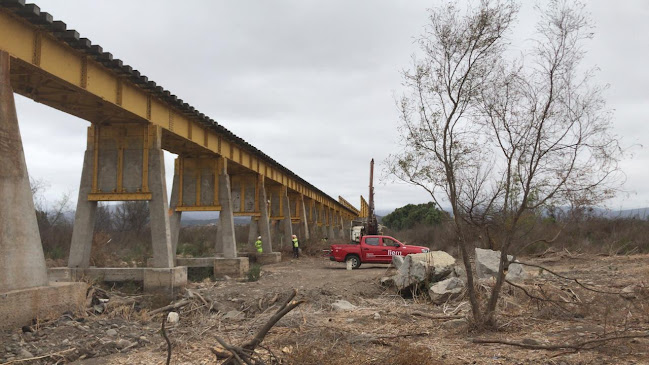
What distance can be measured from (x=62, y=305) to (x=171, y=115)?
902 centimetres

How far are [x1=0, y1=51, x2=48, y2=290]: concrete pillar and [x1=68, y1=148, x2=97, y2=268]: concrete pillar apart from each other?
6322mm

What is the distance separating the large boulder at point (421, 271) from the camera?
1456 cm

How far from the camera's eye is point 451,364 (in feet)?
22.5

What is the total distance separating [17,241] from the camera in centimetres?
977

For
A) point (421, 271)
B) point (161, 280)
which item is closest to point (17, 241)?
point (161, 280)

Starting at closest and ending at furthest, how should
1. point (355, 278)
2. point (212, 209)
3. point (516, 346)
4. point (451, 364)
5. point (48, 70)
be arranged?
point (451, 364) → point (516, 346) → point (48, 70) → point (355, 278) → point (212, 209)

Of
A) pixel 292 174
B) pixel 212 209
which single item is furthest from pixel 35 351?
pixel 292 174

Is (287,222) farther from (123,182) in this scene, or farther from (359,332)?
(359,332)

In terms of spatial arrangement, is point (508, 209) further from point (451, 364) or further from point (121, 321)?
point (121, 321)

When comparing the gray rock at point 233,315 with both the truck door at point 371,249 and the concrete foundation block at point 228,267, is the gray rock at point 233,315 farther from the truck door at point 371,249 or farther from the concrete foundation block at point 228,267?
the truck door at point 371,249

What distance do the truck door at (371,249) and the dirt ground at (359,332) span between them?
37.0ft

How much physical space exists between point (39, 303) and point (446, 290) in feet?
29.8

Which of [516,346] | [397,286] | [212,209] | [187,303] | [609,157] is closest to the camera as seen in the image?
[516,346]

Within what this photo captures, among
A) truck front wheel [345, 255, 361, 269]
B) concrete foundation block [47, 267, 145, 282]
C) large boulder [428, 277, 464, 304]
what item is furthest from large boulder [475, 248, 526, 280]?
concrete foundation block [47, 267, 145, 282]
